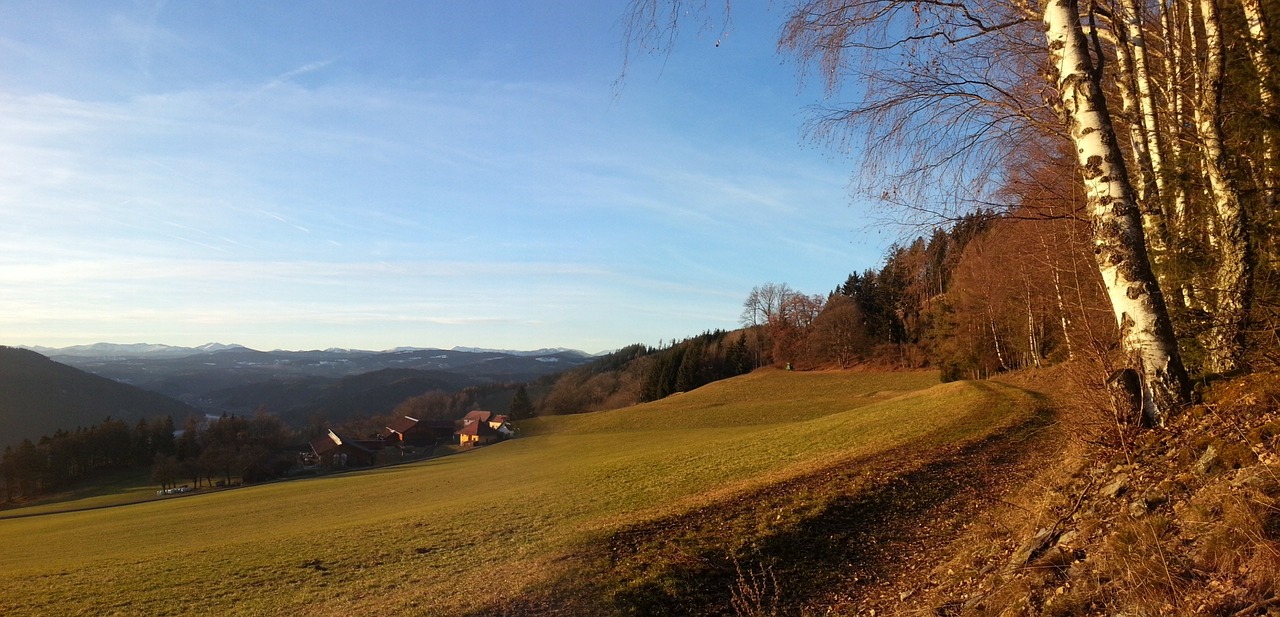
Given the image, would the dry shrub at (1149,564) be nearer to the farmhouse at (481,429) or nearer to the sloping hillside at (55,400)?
the farmhouse at (481,429)

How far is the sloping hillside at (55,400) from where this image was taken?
13031 centimetres

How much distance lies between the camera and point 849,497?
9.54 m

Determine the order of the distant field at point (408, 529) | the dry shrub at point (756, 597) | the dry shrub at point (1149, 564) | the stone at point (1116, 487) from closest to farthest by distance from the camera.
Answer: the dry shrub at point (1149, 564), the stone at point (1116, 487), the dry shrub at point (756, 597), the distant field at point (408, 529)

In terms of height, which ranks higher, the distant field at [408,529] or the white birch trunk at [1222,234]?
the white birch trunk at [1222,234]

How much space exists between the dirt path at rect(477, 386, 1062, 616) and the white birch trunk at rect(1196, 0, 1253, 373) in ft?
9.61

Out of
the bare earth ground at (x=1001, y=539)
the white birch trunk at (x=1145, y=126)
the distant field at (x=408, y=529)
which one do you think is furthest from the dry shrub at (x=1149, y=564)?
the distant field at (x=408, y=529)

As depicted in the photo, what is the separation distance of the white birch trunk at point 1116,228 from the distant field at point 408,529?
258 inches

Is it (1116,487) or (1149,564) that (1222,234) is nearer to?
(1116,487)

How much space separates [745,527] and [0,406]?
179401 millimetres

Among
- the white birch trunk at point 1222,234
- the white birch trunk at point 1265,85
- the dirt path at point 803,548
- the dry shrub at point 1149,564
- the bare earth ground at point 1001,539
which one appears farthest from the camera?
the dirt path at point 803,548

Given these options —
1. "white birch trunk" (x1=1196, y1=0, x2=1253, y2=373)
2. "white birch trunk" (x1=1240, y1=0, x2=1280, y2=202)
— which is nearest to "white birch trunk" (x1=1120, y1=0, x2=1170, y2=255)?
"white birch trunk" (x1=1196, y1=0, x2=1253, y2=373)

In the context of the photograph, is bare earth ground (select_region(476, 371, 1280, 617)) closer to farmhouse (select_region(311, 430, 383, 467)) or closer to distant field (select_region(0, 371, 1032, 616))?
distant field (select_region(0, 371, 1032, 616))

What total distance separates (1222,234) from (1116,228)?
6.59 ft

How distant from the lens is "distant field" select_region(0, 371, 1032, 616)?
34.1ft
